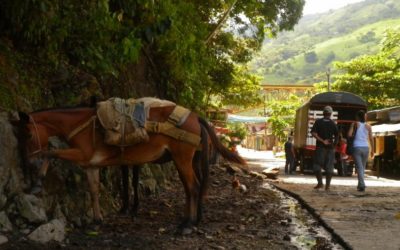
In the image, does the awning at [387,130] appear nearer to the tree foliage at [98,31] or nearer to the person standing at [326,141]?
the person standing at [326,141]

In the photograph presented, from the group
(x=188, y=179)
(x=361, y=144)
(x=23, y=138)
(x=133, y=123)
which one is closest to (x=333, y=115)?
(x=361, y=144)

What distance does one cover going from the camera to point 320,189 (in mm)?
12117

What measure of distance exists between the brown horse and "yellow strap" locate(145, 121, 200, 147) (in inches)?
1.8

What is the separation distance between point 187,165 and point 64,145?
1563mm

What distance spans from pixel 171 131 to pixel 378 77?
3170 centimetres

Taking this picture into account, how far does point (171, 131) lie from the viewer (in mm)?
6195

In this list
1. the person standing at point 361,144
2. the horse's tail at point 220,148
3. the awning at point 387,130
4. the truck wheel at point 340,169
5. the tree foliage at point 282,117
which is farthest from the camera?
the tree foliage at point 282,117

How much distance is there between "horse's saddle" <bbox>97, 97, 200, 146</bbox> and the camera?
5926mm

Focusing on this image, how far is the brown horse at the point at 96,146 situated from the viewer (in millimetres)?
5676

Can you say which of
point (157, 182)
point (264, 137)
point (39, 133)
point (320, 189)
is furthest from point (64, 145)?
point (264, 137)

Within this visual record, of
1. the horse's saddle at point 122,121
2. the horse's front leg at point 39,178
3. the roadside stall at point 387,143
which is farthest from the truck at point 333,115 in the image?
the horse's front leg at point 39,178

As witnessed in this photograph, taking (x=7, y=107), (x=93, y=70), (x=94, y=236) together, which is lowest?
(x=94, y=236)

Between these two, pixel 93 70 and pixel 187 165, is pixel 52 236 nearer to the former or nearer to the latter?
pixel 187 165

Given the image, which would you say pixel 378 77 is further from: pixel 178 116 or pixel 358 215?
pixel 178 116
